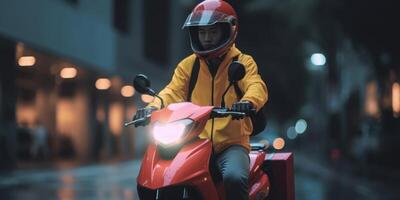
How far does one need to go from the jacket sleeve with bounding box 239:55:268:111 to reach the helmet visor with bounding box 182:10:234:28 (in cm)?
38

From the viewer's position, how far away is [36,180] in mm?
18172

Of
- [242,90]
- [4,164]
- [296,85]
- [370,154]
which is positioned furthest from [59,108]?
[242,90]

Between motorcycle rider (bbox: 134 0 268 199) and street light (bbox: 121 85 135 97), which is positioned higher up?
motorcycle rider (bbox: 134 0 268 199)

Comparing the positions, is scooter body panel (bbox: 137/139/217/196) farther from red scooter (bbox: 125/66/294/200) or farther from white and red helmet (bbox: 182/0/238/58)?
white and red helmet (bbox: 182/0/238/58)

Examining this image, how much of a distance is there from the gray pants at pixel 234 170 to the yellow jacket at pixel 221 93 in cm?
9

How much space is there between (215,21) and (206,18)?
0.07 meters

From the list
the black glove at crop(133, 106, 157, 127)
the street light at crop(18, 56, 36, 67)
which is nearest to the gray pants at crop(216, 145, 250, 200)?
the black glove at crop(133, 106, 157, 127)

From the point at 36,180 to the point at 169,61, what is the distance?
97.7ft

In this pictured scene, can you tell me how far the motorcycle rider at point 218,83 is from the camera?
15.8ft

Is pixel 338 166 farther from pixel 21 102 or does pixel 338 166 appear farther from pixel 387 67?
Answer: pixel 21 102

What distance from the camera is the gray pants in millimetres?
4543

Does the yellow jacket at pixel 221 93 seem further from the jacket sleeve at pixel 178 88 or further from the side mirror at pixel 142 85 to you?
the side mirror at pixel 142 85

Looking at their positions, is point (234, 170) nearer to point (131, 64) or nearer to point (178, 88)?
point (178, 88)

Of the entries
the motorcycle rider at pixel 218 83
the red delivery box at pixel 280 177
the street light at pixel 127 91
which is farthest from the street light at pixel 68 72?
the motorcycle rider at pixel 218 83
